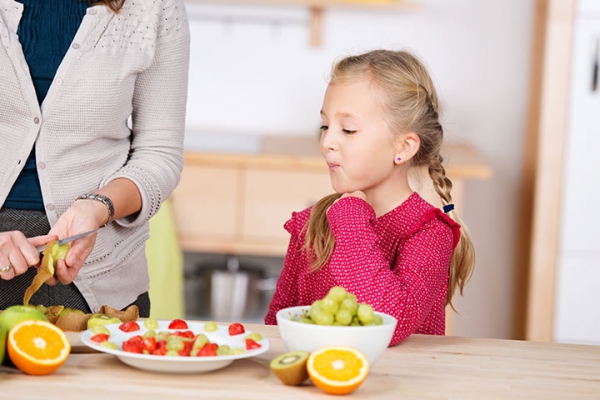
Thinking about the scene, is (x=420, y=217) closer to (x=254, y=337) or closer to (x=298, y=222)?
(x=298, y=222)

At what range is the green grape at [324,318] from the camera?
1.03m

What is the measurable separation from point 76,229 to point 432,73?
2.46 m

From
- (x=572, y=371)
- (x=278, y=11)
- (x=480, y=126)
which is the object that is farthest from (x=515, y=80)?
(x=572, y=371)

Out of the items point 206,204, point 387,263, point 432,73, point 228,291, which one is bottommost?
point 228,291

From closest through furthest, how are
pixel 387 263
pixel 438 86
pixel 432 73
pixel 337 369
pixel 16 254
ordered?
1. pixel 337 369
2. pixel 16 254
3. pixel 387 263
4. pixel 432 73
5. pixel 438 86

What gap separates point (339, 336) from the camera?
40.2 inches

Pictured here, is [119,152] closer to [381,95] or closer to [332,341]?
[381,95]

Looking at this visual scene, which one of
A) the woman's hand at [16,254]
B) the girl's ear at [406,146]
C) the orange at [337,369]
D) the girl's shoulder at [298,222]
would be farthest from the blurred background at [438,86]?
the orange at [337,369]

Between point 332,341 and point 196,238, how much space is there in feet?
7.03

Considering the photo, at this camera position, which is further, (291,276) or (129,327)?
(291,276)

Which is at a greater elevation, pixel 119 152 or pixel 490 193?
pixel 119 152

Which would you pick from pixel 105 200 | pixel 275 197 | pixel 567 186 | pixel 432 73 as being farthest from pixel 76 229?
pixel 432 73

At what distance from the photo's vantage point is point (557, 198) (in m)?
3.11

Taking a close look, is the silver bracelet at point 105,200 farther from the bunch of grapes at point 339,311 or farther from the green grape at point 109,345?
the bunch of grapes at point 339,311
